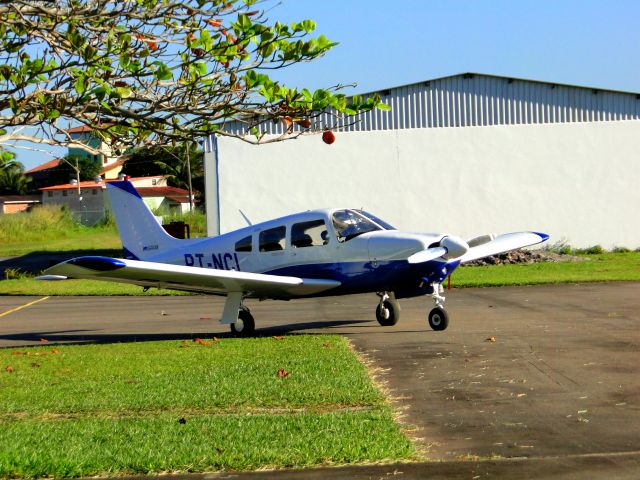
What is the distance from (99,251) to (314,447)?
39.2 metres

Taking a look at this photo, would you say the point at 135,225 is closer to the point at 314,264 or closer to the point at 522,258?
the point at 314,264

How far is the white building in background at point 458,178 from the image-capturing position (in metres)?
37.1

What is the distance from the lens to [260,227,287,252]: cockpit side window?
17.6 meters

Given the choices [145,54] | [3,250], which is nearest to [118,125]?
[145,54]

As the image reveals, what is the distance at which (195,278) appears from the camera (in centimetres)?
1655

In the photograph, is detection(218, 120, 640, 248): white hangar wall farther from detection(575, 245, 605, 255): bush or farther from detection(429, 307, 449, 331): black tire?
detection(429, 307, 449, 331): black tire

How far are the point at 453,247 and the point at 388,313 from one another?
2.29 metres

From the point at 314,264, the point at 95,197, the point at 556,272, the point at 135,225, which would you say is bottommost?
the point at 556,272

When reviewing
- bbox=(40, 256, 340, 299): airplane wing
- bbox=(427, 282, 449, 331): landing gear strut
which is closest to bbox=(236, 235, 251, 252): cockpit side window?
bbox=(40, 256, 340, 299): airplane wing

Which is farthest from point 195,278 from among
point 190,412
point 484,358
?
point 190,412

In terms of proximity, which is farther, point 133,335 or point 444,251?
point 133,335

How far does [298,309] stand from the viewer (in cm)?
2206

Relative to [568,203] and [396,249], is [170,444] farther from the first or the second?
[568,203]

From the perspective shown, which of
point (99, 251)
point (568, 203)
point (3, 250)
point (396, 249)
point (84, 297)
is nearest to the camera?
point (396, 249)
